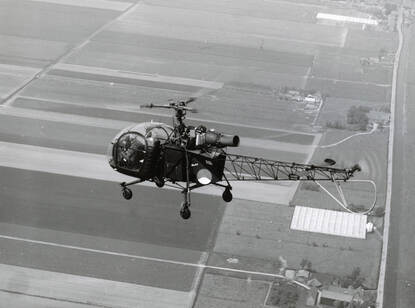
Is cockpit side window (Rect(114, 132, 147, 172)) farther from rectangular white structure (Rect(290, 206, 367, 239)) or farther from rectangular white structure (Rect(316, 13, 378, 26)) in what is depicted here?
rectangular white structure (Rect(316, 13, 378, 26))

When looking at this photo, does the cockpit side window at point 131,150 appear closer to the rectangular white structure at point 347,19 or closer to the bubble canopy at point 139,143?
the bubble canopy at point 139,143

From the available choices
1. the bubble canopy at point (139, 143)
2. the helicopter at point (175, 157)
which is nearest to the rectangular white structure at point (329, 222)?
the helicopter at point (175, 157)

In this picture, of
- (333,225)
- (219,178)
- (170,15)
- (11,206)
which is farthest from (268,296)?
(170,15)

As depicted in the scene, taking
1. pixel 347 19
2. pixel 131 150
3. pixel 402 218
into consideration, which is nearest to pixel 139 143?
pixel 131 150

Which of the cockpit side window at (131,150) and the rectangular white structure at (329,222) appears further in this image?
→ the rectangular white structure at (329,222)

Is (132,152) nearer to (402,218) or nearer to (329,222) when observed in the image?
(329,222)

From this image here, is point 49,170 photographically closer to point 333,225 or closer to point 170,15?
point 333,225
